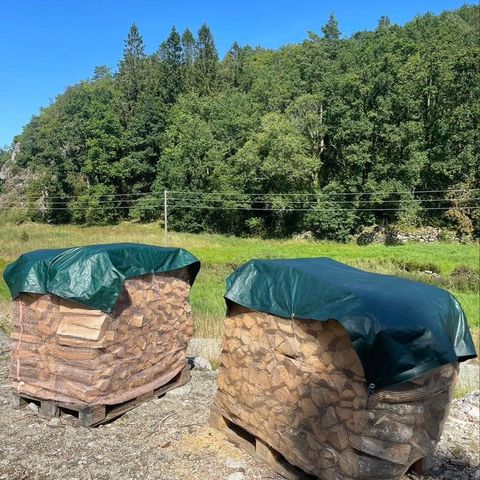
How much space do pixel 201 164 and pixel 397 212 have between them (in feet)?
60.2

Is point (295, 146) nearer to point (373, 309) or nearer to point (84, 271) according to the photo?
point (84, 271)

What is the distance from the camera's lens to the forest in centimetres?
3641

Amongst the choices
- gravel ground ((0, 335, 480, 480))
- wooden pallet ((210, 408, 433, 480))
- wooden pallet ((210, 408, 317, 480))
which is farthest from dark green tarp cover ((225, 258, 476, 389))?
gravel ground ((0, 335, 480, 480))

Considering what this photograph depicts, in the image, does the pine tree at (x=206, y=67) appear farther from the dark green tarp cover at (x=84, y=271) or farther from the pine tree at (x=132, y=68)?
the dark green tarp cover at (x=84, y=271)

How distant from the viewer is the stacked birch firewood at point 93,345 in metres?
5.39

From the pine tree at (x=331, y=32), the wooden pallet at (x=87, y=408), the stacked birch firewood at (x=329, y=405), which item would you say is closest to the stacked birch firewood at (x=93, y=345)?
the wooden pallet at (x=87, y=408)

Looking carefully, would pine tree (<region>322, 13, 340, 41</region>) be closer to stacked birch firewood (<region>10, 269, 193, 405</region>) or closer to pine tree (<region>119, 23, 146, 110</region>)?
pine tree (<region>119, 23, 146, 110</region>)

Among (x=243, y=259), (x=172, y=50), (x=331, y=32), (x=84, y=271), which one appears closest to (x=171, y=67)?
(x=172, y=50)

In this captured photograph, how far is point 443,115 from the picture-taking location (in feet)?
125

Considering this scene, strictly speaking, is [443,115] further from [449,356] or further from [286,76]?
[449,356]

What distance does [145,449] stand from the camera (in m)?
5.06

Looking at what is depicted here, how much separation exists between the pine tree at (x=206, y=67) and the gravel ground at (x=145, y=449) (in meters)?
53.5

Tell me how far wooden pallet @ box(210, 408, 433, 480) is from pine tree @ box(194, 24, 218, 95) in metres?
53.9

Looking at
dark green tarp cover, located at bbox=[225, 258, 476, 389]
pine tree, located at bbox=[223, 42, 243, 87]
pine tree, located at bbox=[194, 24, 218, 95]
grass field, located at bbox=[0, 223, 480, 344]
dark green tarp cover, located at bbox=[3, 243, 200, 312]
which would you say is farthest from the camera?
pine tree, located at bbox=[223, 42, 243, 87]
